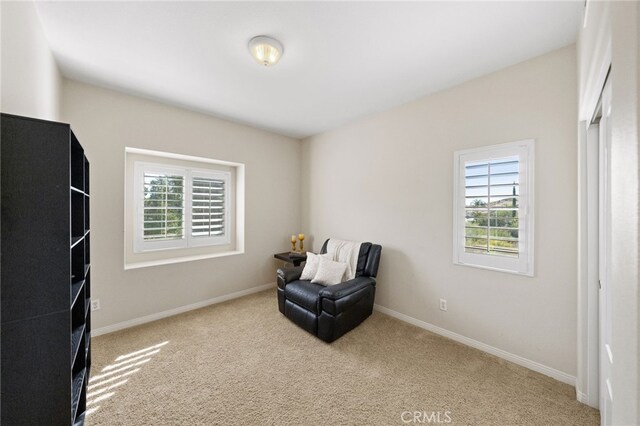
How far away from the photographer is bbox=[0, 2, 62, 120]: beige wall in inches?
51.0

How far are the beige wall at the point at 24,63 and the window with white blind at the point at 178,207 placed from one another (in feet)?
4.27

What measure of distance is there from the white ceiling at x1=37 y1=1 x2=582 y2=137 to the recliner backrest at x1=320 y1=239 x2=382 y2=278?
71.2 inches

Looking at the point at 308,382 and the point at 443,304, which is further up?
the point at 443,304

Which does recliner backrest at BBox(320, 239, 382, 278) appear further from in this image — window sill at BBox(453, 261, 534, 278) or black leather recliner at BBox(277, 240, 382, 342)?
window sill at BBox(453, 261, 534, 278)

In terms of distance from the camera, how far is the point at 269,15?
5.45ft

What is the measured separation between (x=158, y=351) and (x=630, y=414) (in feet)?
9.92

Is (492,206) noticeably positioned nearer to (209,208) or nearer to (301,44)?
(301,44)

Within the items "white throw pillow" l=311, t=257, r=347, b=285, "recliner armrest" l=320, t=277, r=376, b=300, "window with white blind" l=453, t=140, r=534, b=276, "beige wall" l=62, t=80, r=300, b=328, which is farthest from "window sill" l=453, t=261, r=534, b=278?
"beige wall" l=62, t=80, r=300, b=328

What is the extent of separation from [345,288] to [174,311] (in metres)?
2.25

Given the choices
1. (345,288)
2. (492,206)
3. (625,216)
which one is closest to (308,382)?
(345,288)

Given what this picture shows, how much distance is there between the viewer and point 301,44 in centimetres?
195

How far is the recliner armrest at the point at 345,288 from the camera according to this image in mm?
2521

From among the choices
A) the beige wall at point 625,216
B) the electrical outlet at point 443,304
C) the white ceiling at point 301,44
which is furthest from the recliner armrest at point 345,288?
the white ceiling at point 301,44

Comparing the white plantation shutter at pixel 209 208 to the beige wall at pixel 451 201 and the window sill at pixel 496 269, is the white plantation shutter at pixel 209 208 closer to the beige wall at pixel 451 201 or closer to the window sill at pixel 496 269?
Result: the beige wall at pixel 451 201
